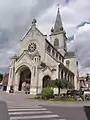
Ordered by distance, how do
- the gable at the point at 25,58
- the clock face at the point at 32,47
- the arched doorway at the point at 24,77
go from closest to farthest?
the gable at the point at 25,58
the arched doorway at the point at 24,77
the clock face at the point at 32,47

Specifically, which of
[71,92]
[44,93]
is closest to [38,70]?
[71,92]

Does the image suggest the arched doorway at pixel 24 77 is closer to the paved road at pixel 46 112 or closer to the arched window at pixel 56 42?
the arched window at pixel 56 42

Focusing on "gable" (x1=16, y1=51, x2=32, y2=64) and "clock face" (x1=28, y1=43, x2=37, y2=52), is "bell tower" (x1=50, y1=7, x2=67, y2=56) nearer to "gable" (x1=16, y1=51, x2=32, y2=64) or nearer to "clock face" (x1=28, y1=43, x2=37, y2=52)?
"clock face" (x1=28, y1=43, x2=37, y2=52)

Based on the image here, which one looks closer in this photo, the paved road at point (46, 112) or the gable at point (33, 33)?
the paved road at point (46, 112)

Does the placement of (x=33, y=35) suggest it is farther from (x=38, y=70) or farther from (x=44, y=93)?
(x=44, y=93)

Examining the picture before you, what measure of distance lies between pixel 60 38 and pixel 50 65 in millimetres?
26677

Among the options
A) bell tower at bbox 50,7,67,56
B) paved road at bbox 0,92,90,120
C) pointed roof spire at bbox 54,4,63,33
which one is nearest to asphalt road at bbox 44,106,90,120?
paved road at bbox 0,92,90,120

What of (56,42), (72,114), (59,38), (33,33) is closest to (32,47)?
(33,33)

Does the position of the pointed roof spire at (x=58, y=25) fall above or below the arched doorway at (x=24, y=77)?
above

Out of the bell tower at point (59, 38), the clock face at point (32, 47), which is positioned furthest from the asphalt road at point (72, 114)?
the bell tower at point (59, 38)

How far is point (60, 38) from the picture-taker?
66125 mm

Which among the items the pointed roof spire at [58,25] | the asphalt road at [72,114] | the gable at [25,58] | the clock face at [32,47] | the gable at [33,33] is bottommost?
the asphalt road at [72,114]

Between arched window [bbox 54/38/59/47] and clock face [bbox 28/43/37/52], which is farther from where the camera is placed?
arched window [bbox 54/38/59/47]

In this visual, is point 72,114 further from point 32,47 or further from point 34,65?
point 32,47
